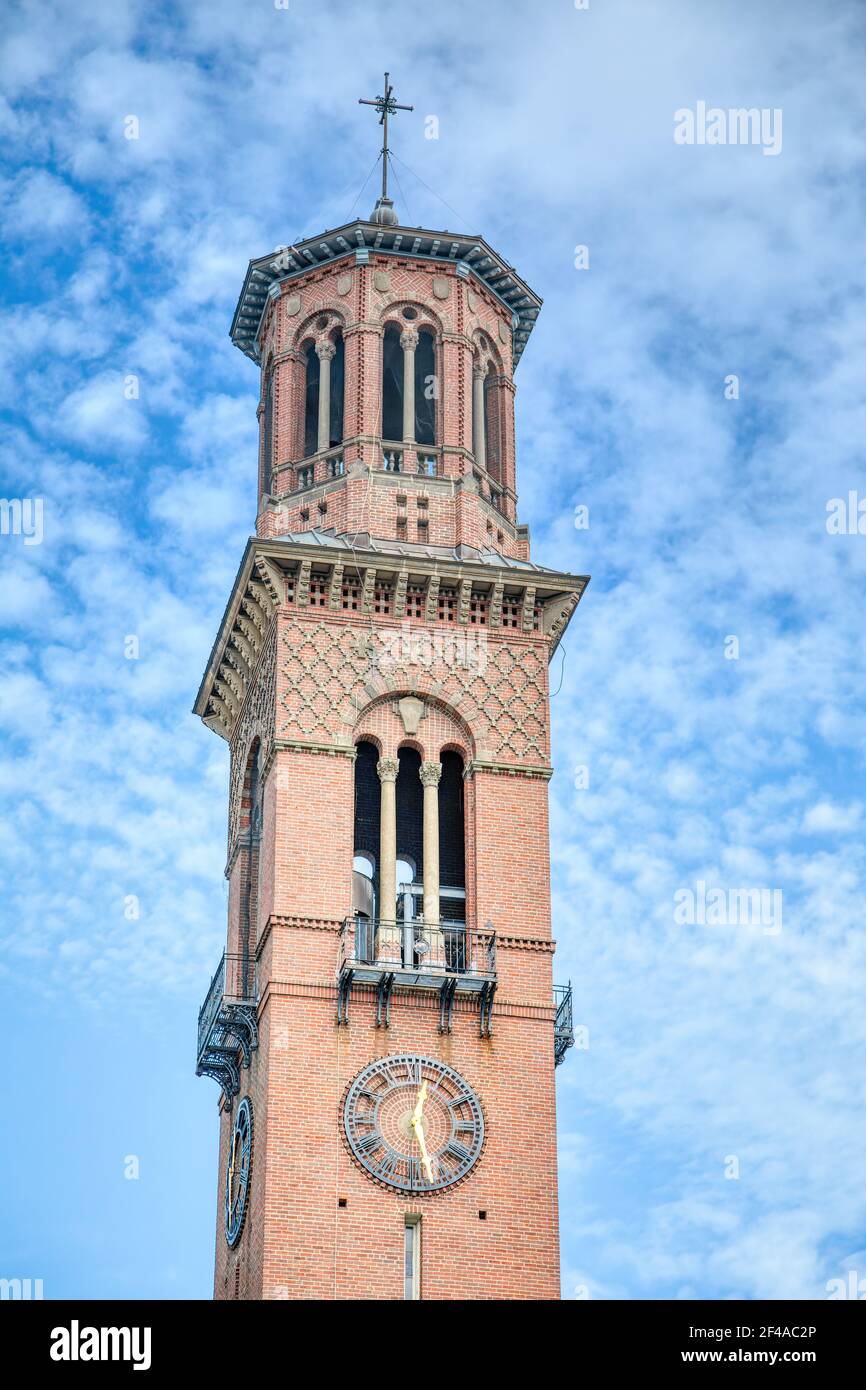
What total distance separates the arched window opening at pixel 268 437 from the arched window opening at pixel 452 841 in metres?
8.77

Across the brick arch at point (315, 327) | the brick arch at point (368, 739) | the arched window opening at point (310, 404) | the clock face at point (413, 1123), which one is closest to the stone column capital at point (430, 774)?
the brick arch at point (368, 739)

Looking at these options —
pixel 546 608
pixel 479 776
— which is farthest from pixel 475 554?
pixel 479 776

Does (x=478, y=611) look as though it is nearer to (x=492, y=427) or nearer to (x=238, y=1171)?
(x=492, y=427)

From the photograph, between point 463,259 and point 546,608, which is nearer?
point 546,608

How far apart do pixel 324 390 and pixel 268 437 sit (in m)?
2.43

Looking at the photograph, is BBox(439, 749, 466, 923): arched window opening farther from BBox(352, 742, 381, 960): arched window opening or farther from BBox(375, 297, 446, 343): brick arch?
BBox(375, 297, 446, 343): brick arch

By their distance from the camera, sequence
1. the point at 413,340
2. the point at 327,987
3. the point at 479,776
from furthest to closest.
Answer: the point at 413,340
the point at 479,776
the point at 327,987

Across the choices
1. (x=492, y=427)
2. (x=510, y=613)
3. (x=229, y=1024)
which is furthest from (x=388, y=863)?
(x=492, y=427)

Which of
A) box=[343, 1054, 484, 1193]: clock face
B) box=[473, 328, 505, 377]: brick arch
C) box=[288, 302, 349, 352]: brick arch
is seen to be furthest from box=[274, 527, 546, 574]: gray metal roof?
box=[343, 1054, 484, 1193]: clock face

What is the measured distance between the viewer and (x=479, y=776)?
49875 mm

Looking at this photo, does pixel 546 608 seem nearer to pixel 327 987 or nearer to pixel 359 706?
pixel 359 706

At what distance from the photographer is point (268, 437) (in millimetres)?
56344
